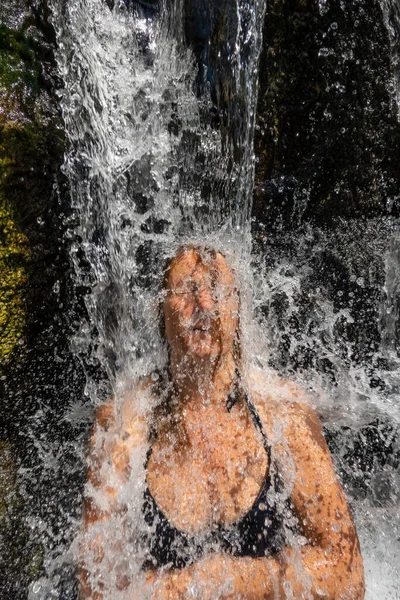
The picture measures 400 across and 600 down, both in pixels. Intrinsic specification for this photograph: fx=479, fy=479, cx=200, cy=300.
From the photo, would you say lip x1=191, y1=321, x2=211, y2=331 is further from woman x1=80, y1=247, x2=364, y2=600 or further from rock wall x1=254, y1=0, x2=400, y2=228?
rock wall x1=254, y1=0, x2=400, y2=228

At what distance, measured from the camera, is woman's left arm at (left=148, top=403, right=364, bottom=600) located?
5.83ft

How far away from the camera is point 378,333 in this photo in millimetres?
3510

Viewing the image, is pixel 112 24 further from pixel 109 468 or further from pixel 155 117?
pixel 109 468

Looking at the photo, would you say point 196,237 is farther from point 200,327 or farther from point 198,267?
point 200,327

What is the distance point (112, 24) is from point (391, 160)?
74.3 inches

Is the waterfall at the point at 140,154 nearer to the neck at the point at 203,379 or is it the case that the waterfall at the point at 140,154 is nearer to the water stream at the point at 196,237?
the water stream at the point at 196,237

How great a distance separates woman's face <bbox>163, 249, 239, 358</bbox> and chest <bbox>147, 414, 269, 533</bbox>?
35 centimetres

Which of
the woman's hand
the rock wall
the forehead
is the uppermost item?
the rock wall

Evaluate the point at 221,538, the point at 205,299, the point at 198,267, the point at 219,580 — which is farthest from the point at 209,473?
the point at 198,267

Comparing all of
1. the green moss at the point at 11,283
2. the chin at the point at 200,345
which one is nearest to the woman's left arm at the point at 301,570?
Answer: the chin at the point at 200,345

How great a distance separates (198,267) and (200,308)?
0.64ft

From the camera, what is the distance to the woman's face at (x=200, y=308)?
1.99 metres

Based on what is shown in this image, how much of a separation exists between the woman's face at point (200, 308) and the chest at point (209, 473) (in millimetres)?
346

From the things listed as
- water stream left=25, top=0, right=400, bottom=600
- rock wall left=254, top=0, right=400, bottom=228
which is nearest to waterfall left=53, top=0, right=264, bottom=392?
water stream left=25, top=0, right=400, bottom=600
